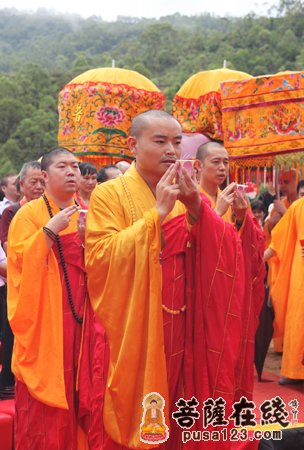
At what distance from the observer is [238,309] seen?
2.95 meters

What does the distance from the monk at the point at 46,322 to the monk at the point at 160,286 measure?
75 cm

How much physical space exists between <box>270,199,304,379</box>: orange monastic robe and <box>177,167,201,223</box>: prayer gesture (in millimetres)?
2879

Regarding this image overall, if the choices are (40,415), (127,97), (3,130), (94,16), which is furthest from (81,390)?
(94,16)

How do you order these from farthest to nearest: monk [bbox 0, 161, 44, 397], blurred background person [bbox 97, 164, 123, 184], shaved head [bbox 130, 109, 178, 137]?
blurred background person [bbox 97, 164, 123, 184], monk [bbox 0, 161, 44, 397], shaved head [bbox 130, 109, 178, 137]

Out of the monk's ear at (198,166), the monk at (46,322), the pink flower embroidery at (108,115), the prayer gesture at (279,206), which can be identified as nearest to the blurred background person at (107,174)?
the monk's ear at (198,166)

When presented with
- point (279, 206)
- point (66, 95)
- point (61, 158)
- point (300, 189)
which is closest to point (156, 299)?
point (61, 158)

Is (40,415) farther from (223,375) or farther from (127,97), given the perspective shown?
(127,97)

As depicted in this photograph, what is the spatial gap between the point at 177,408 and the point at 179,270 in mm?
562

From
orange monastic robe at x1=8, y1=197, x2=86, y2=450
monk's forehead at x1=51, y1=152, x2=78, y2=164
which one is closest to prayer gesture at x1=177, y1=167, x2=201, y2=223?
orange monastic robe at x1=8, y1=197, x2=86, y2=450

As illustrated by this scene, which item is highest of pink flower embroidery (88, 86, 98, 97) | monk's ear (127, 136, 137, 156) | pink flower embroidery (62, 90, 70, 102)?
pink flower embroidery (88, 86, 98, 97)

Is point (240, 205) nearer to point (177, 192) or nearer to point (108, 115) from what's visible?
point (177, 192)

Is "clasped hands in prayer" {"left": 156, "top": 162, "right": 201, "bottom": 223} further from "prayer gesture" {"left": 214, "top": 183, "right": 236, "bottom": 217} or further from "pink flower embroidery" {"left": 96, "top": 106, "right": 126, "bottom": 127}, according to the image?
"pink flower embroidery" {"left": 96, "top": 106, "right": 126, "bottom": 127}

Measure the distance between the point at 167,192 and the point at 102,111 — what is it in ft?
16.4

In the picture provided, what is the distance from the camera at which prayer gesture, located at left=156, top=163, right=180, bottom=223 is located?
260 cm
